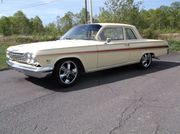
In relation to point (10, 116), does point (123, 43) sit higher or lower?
higher

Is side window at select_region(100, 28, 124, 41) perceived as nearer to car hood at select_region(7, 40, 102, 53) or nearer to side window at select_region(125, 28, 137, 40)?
side window at select_region(125, 28, 137, 40)

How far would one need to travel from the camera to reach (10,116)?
4258mm

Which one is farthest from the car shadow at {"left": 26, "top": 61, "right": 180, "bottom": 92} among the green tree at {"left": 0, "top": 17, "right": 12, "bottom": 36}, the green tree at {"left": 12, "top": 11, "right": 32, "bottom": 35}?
the green tree at {"left": 0, "top": 17, "right": 12, "bottom": 36}

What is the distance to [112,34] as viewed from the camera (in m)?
7.33

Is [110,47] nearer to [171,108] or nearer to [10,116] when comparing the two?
[171,108]

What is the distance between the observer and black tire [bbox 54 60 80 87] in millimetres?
5950

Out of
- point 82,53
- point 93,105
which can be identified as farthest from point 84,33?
point 93,105

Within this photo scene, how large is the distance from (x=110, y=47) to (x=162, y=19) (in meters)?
78.7

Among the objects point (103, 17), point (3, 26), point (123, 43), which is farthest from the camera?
point (3, 26)

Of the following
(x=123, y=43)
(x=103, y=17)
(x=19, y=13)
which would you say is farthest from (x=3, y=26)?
(x=123, y=43)

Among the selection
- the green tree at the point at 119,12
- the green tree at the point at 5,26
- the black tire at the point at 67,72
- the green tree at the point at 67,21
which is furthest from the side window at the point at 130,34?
the green tree at the point at 5,26

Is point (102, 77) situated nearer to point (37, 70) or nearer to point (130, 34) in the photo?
point (130, 34)

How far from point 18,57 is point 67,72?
125cm

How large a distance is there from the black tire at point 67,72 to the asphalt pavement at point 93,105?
18cm
